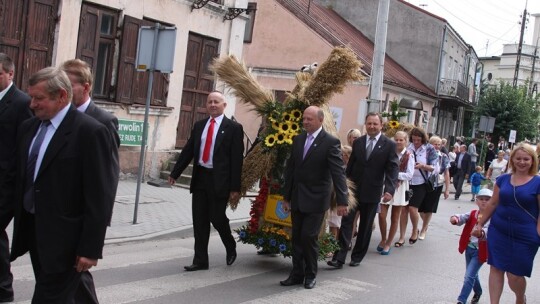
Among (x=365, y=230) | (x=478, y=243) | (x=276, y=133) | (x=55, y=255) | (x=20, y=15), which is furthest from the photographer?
(x=20, y=15)

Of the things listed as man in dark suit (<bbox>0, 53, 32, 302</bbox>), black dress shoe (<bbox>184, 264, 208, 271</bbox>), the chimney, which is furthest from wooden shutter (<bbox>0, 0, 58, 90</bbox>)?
the chimney

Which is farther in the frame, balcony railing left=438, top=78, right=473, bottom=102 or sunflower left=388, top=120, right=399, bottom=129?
balcony railing left=438, top=78, right=473, bottom=102


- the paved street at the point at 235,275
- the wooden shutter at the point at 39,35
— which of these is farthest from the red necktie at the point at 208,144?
the wooden shutter at the point at 39,35

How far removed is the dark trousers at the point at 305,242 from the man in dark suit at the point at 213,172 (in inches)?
32.9

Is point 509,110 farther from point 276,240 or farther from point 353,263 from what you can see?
point 276,240

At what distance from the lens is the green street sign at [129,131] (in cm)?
1411

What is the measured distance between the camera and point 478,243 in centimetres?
705

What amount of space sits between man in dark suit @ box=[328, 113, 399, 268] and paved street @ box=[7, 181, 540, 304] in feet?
1.23

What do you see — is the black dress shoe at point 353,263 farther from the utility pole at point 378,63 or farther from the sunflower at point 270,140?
the utility pole at point 378,63

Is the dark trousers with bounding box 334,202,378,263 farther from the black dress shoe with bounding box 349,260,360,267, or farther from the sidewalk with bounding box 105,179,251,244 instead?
the sidewalk with bounding box 105,179,251,244

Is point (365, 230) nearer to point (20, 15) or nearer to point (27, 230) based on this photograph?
point (27, 230)

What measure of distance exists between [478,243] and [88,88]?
4185 millimetres

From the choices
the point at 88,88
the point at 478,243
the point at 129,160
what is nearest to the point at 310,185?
the point at 478,243

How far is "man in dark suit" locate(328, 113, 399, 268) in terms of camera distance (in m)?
8.80
